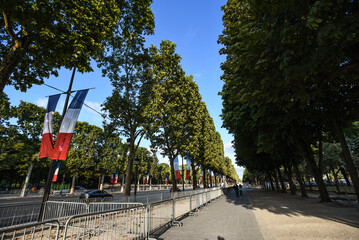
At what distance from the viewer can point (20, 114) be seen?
2875 centimetres

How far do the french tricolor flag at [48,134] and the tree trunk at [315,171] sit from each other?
16.8m

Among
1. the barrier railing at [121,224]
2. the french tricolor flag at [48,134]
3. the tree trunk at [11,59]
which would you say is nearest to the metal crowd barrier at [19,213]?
the french tricolor flag at [48,134]

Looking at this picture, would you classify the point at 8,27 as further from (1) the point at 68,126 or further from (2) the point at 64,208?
(2) the point at 64,208

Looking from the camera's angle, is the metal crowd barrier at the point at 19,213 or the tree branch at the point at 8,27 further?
the metal crowd barrier at the point at 19,213

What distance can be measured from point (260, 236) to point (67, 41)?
1010 centimetres

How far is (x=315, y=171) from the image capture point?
547 inches

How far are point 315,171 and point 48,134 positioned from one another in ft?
61.5

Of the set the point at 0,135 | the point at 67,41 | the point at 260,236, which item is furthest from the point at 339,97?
the point at 0,135

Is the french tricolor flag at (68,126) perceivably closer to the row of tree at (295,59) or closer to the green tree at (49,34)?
the green tree at (49,34)

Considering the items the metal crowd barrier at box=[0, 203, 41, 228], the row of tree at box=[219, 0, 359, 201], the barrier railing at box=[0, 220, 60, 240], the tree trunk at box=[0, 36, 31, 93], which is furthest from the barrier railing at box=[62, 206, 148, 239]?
the row of tree at box=[219, 0, 359, 201]

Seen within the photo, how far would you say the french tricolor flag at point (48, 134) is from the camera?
26.9 ft

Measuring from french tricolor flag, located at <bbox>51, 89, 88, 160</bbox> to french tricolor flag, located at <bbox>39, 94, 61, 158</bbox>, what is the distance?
0.26 m

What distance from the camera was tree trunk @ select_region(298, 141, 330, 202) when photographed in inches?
514

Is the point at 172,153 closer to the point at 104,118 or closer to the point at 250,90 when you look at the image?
the point at 104,118
